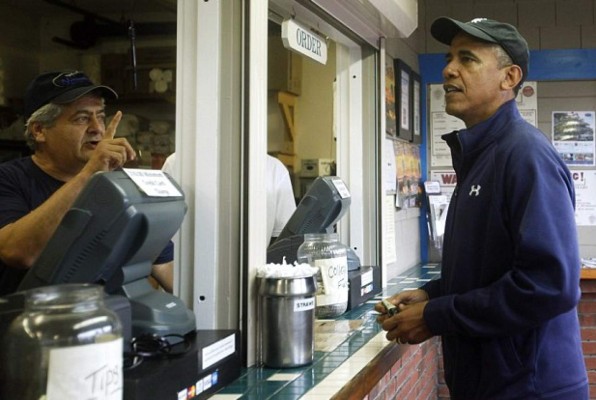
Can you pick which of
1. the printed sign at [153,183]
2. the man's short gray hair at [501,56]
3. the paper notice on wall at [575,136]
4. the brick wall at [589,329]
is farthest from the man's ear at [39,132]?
the paper notice on wall at [575,136]

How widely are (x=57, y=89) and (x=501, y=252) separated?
1435 millimetres

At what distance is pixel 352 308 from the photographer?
9.65ft

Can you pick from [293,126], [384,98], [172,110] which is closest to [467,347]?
[384,98]

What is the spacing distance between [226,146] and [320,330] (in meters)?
0.83

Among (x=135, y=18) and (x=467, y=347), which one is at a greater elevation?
(x=135, y=18)

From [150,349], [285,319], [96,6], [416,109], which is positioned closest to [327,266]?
[285,319]

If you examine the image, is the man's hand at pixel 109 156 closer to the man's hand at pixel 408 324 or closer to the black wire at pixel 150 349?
the black wire at pixel 150 349

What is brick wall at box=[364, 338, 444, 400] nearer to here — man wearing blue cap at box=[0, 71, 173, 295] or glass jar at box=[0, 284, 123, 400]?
man wearing blue cap at box=[0, 71, 173, 295]

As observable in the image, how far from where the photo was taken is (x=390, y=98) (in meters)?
3.98

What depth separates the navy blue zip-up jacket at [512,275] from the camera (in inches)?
72.4

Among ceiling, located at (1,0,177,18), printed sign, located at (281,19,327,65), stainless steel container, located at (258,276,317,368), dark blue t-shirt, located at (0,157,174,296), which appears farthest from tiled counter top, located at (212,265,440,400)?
ceiling, located at (1,0,177,18)

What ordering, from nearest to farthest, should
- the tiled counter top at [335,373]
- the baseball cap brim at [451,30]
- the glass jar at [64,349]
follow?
1. the glass jar at [64,349]
2. the tiled counter top at [335,373]
3. the baseball cap brim at [451,30]

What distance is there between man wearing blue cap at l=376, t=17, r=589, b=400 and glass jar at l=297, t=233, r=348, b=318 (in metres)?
0.45

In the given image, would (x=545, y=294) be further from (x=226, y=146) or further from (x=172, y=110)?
(x=172, y=110)
